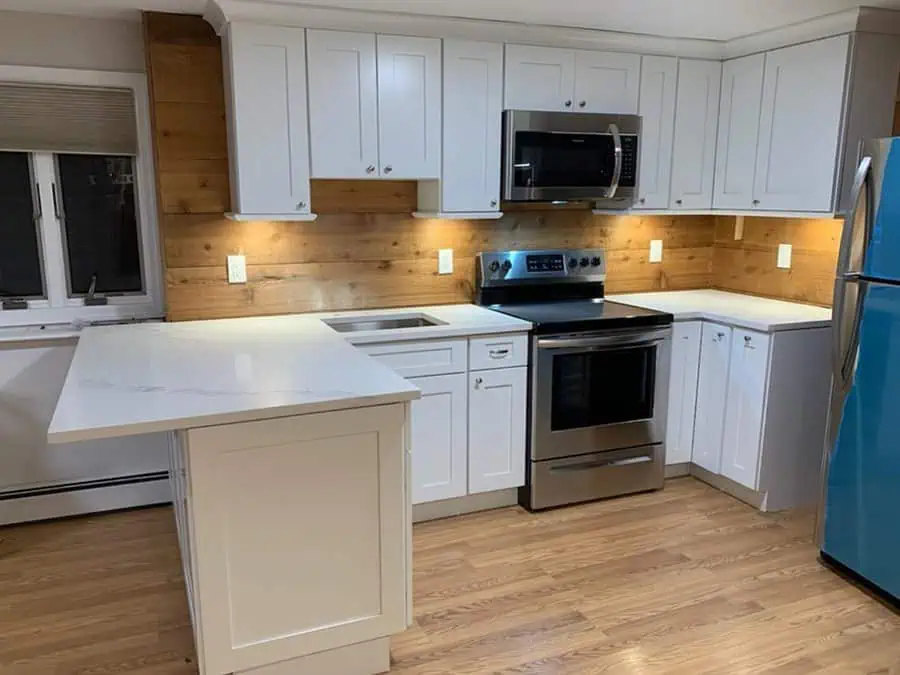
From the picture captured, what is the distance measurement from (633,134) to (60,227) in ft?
8.92

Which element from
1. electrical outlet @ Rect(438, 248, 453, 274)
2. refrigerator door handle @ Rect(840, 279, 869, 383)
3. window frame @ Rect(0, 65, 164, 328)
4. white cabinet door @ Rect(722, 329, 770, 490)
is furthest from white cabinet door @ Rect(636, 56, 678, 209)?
window frame @ Rect(0, 65, 164, 328)

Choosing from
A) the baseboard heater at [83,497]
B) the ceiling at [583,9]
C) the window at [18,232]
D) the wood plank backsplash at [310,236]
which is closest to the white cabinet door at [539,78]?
the ceiling at [583,9]

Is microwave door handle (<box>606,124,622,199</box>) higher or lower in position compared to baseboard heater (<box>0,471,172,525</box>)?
higher

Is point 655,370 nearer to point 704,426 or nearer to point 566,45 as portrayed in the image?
point 704,426

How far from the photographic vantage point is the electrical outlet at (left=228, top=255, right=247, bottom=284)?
3352 millimetres

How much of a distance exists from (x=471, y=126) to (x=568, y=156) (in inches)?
19.5

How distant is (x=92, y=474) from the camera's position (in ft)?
11.0

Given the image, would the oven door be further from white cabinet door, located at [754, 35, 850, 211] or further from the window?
the window

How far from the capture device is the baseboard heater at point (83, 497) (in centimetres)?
325

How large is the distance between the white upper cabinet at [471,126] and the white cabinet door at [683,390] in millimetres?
1153

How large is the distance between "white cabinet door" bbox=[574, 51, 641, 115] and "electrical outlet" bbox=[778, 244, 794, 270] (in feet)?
3.61

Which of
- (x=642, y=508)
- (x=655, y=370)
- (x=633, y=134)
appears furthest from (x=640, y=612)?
(x=633, y=134)

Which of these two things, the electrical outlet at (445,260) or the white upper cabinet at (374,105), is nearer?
the white upper cabinet at (374,105)

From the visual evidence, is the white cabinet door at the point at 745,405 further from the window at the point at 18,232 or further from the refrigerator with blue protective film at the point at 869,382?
the window at the point at 18,232
